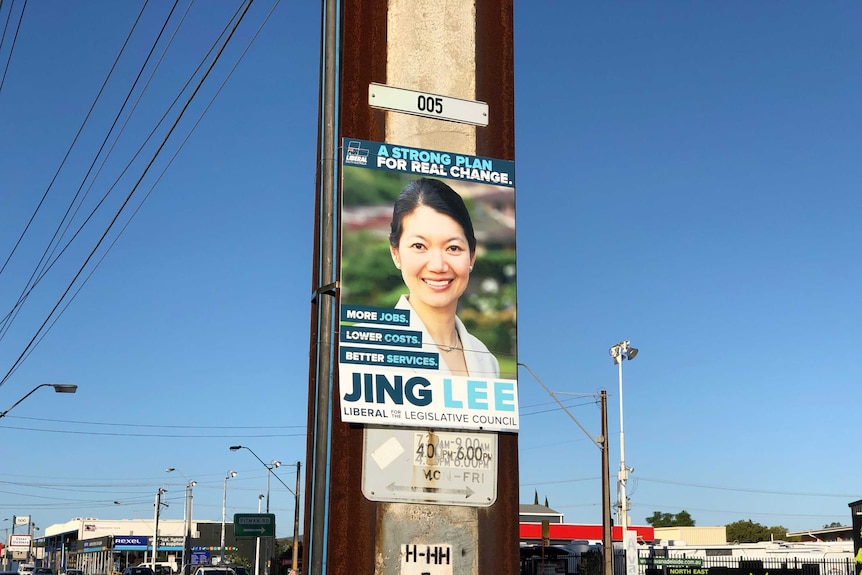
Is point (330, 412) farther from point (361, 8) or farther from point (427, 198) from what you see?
point (361, 8)

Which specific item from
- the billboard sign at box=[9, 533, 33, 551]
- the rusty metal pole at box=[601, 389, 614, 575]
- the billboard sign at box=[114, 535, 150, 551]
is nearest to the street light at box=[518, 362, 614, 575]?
the rusty metal pole at box=[601, 389, 614, 575]

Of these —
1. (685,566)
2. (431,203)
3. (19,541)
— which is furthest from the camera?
(19,541)

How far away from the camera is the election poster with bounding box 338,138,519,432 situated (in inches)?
401

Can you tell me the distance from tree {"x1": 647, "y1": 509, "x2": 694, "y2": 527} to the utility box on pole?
145 meters

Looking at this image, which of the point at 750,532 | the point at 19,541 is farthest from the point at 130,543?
the point at 750,532

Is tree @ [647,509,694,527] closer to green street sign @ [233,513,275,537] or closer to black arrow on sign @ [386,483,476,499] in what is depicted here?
green street sign @ [233,513,275,537]

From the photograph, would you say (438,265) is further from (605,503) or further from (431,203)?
(605,503)

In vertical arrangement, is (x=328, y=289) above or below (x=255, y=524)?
above

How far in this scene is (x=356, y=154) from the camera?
10641 millimetres

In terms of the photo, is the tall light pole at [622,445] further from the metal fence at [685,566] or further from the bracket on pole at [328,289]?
the bracket on pole at [328,289]

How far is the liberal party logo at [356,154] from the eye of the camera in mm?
10602

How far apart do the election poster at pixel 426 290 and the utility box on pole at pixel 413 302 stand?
15 millimetres

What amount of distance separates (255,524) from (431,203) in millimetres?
55453

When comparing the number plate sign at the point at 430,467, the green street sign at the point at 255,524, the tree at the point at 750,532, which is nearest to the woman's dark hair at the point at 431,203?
the number plate sign at the point at 430,467
